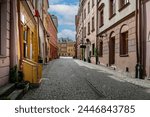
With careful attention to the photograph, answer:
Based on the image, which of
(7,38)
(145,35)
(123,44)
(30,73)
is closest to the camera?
(7,38)

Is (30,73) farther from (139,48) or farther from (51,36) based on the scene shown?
(51,36)

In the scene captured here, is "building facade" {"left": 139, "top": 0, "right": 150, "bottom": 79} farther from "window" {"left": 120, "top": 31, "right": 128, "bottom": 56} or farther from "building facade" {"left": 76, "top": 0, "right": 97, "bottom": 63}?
"building facade" {"left": 76, "top": 0, "right": 97, "bottom": 63}

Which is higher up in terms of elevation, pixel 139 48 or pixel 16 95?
pixel 139 48

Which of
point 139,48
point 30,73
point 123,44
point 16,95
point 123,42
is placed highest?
point 123,42

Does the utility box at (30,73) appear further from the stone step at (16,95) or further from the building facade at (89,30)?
the building facade at (89,30)

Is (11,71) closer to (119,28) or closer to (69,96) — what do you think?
(69,96)

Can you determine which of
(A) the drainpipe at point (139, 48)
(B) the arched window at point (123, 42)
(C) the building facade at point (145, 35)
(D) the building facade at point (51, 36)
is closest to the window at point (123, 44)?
(B) the arched window at point (123, 42)

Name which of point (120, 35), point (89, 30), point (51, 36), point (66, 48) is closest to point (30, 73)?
point (120, 35)

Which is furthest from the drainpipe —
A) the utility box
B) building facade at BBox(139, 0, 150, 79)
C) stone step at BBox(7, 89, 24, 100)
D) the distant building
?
the distant building

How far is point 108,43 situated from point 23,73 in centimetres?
1171

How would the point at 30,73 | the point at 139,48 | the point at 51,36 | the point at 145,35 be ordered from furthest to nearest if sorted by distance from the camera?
the point at 51,36 < the point at 139,48 < the point at 145,35 < the point at 30,73

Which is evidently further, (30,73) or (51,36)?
(51,36)

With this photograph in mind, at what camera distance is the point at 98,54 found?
24.4 meters

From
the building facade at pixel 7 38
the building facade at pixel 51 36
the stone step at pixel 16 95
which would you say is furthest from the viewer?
the building facade at pixel 51 36
